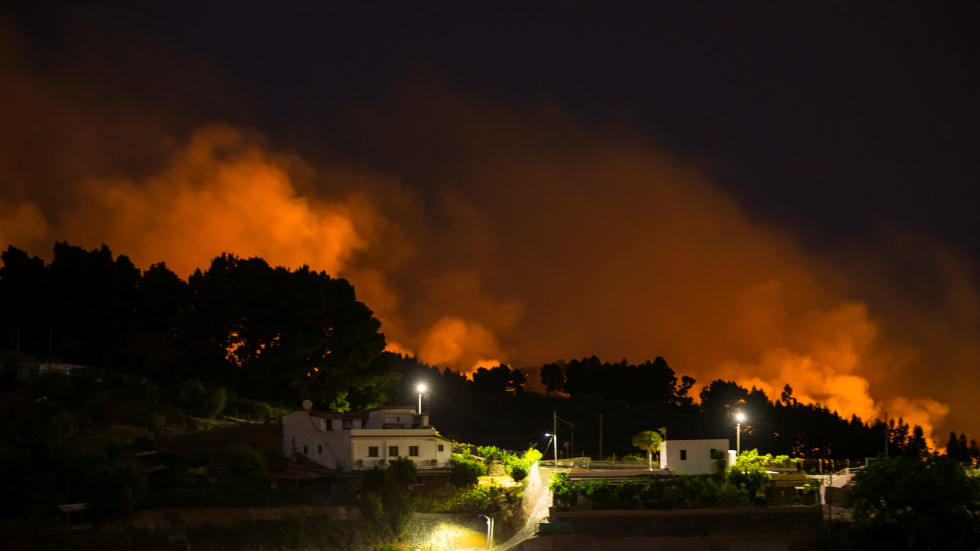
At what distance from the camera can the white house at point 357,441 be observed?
168 ft

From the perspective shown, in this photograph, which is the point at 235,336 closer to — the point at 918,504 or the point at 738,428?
the point at 738,428

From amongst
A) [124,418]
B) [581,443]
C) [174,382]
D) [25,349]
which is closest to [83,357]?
[25,349]

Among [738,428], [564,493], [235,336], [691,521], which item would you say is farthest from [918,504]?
[235,336]

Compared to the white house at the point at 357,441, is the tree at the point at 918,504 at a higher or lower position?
lower

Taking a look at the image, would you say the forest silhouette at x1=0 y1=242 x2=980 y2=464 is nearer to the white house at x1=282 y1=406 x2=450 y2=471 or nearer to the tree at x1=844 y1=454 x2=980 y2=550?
the white house at x1=282 y1=406 x2=450 y2=471

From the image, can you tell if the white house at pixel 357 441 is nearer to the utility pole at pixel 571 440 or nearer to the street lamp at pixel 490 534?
the street lamp at pixel 490 534

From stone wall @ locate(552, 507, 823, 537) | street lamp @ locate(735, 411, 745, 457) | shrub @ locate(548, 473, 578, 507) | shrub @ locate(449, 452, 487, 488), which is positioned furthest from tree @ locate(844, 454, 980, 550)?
shrub @ locate(449, 452, 487, 488)

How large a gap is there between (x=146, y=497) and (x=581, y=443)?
45373 mm

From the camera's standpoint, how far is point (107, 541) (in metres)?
40.5

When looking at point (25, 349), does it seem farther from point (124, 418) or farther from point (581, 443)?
point (581, 443)

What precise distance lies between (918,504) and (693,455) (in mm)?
12148

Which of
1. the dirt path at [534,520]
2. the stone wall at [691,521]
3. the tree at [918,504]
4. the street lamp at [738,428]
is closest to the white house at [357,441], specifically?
the dirt path at [534,520]

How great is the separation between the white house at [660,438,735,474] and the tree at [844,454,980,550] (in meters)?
8.72

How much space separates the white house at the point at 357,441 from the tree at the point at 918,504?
19.5m
